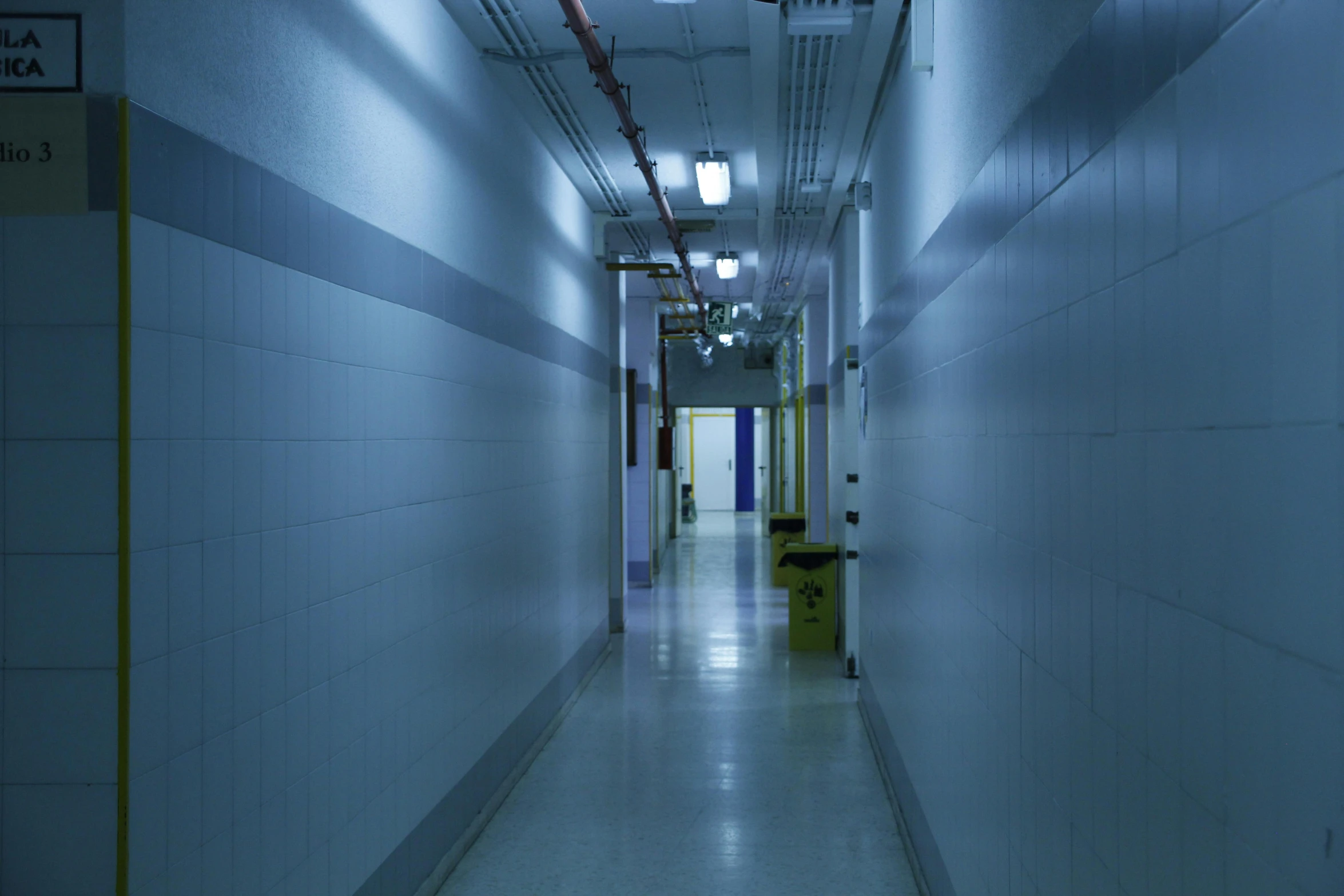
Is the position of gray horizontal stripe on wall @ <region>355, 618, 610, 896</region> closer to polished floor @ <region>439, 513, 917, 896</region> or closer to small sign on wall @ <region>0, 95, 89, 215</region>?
polished floor @ <region>439, 513, 917, 896</region>

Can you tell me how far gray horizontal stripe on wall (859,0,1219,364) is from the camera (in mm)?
1402

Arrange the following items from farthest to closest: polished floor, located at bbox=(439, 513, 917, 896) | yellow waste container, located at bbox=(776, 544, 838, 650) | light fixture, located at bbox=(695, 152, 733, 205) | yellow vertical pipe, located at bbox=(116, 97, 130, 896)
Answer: yellow waste container, located at bbox=(776, 544, 838, 650) < light fixture, located at bbox=(695, 152, 733, 205) < polished floor, located at bbox=(439, 513, 917, 896) < yellow vertical pipe, located at bbox=(116, 97, 130, 896)

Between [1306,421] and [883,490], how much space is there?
165 inches

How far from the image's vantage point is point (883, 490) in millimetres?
5199

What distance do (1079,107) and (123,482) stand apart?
1.90 meters

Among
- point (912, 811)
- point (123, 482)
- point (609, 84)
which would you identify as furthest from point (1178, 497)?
point (609, 84)

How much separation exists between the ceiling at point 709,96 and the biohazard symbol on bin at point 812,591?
109 inches

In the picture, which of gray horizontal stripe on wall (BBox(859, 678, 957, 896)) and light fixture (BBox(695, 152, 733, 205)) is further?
light fixture (BBox(695, 152, 733, 205))

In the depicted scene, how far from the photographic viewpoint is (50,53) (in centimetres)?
202

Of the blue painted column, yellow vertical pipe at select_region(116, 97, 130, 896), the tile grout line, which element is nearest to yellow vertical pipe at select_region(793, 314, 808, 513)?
the tile grout line

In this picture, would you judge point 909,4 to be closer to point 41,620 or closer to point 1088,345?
point 1088,345

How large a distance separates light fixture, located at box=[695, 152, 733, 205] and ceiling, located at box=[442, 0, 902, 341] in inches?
3.3

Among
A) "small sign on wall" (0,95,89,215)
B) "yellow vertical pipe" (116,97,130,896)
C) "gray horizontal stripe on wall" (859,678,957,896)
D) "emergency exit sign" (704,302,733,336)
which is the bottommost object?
"gray horizontal stripe on wall" (859,678,957,896)

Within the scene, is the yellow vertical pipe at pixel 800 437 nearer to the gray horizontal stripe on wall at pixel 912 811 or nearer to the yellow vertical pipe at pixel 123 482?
the gray horizontal stripe on wall at pixel 912 811
